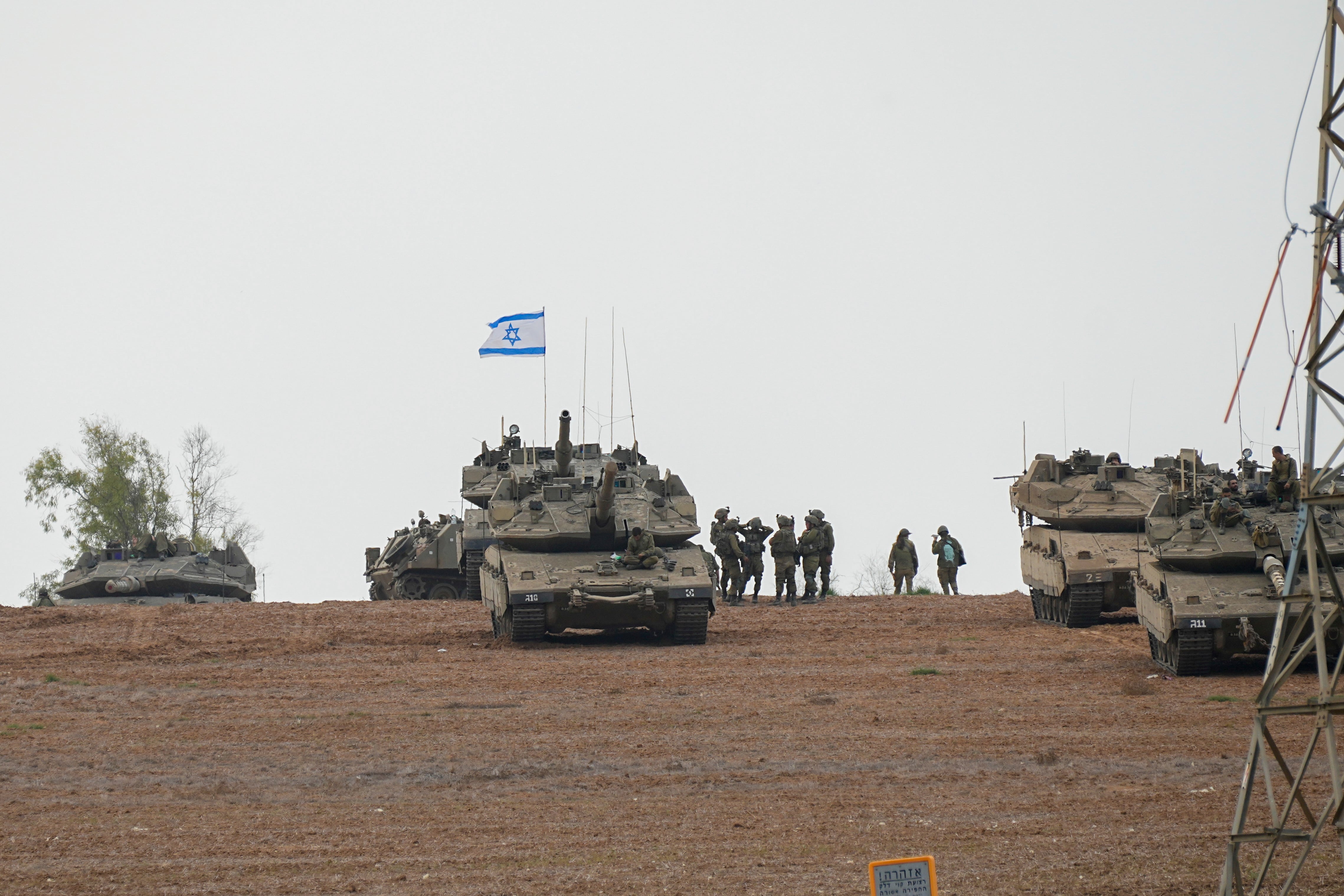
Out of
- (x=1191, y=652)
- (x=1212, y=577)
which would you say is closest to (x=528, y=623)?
(x=1191, y=652)

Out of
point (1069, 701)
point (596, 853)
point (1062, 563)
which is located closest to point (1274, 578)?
point (1069, 701)

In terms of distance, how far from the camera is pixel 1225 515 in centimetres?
1739

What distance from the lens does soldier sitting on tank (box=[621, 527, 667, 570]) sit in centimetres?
1977

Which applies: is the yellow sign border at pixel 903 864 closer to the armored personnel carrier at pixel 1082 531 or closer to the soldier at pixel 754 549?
the armored personnel carrier at pixel 1082 531

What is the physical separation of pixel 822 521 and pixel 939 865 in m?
17.1

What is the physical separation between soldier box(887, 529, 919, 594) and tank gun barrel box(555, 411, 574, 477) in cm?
910

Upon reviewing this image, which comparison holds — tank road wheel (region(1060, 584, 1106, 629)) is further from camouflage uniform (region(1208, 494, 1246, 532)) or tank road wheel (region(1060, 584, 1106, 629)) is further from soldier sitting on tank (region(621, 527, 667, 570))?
soldier sitting on tank (region(621, 527, 667, 570))

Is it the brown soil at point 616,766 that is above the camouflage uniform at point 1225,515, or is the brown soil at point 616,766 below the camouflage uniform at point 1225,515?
below

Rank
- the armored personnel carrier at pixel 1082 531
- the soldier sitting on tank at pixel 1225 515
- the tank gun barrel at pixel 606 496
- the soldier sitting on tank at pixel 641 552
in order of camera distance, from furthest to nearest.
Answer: the armored personnel carrier at pixel 1082 531 < the soldier sitting on tank at pixel 641 552 < the tank gun barrel at pixel 606 496 < the soldier sitting on tank at pixel 1225 515

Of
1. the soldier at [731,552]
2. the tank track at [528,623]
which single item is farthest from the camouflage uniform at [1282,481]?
the soldier at [731,552]

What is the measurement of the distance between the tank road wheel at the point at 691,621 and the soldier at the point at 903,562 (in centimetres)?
1040

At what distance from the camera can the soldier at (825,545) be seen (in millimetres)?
26484

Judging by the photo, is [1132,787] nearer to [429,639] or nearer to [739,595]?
[429,639]

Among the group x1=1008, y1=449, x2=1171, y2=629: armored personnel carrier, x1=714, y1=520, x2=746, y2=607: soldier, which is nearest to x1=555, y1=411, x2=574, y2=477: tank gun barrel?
x1=714, y1=520, x2=746, y2=607: soldier
